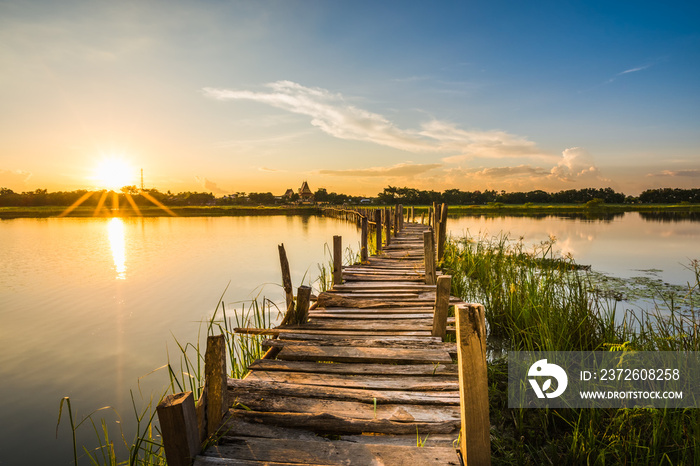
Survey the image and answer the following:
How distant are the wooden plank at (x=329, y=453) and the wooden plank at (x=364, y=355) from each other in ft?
4.96

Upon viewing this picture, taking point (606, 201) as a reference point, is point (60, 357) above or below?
below

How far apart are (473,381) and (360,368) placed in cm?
212

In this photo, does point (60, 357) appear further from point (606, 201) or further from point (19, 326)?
point (606, 201)

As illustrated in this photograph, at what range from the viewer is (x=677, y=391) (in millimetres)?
3531

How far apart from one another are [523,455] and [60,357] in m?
9.42

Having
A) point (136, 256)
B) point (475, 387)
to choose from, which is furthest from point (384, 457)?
point (136, 256)

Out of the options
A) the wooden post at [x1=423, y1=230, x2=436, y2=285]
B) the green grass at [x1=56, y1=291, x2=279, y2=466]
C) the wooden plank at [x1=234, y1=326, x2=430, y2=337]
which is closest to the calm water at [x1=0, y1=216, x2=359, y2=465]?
the green grass at [x1=56, y1=291, x2=279, y2=466]

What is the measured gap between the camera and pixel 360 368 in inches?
157

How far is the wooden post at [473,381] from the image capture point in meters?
2.01

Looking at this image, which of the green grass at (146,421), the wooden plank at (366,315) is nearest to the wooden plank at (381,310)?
the wooden plank at (366,315)

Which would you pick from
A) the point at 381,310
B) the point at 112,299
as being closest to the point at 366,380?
the point at 381,310

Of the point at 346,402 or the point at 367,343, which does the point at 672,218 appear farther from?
the point at 346,402

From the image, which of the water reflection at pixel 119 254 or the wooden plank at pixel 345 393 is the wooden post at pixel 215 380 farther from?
the water reflection at pixel 119 254

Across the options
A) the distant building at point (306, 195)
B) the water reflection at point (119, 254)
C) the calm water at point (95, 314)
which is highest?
the distant building at point (306, 195)
